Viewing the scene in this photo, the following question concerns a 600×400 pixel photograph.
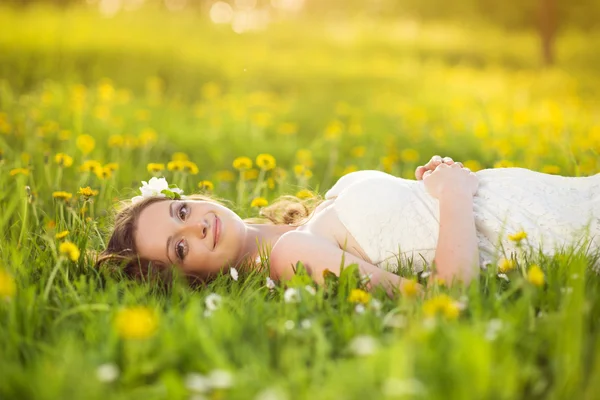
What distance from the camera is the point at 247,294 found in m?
2.06

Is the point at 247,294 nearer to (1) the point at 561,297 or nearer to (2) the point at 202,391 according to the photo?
(2) the point at 202,391

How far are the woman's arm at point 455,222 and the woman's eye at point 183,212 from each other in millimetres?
863

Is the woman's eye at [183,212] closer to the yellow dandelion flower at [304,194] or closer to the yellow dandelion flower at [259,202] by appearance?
the yellow dandelion flower at [259,202]

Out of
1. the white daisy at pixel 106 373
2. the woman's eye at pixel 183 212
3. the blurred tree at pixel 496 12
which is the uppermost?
the blurred tree at pixel 496 12

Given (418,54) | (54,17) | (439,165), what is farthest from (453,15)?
(439,165)

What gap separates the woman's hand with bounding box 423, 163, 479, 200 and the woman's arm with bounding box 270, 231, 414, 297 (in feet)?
1.28

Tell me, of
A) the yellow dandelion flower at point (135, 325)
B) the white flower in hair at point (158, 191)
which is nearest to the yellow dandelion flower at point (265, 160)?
the white flower in hair at point (158, 191)

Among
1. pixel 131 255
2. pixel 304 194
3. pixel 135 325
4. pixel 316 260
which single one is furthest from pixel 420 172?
pixel 135 325

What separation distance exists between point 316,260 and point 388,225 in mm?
336

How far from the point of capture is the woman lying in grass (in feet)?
7.30

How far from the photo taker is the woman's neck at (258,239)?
2.43 metres

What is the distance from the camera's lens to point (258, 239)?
2.51 m

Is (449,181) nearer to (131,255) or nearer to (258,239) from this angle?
(258,239)

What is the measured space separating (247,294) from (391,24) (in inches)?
490
